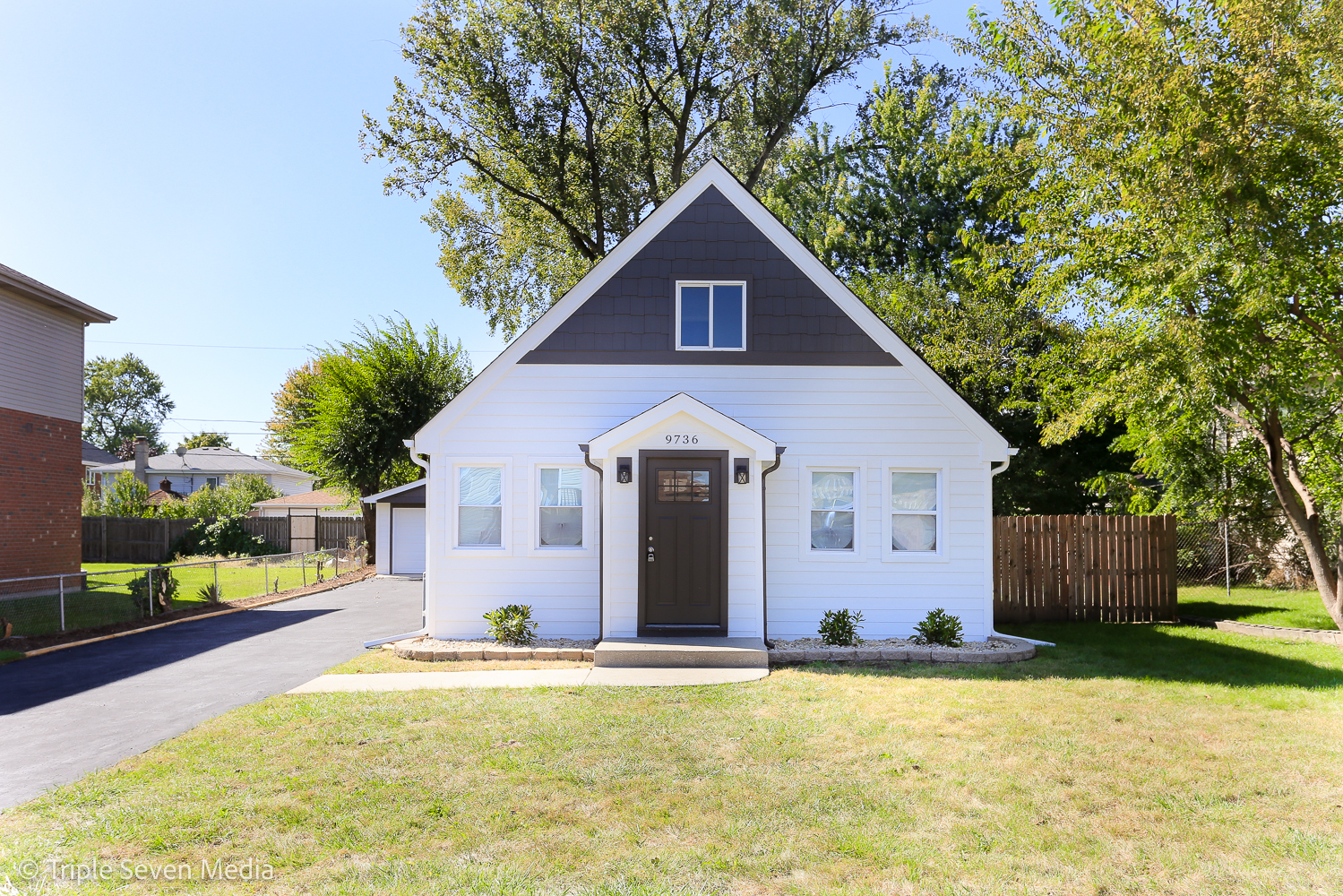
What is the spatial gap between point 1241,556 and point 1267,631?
7.32 meters

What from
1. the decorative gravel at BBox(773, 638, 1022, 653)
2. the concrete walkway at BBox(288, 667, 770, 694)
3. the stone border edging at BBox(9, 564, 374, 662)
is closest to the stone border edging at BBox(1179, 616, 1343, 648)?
the decorative gravel at BBox(773, 638, 1022, 653)

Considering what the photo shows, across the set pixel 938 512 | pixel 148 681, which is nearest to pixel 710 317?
pixel 938 512

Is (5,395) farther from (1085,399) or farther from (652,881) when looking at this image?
(1085,399)

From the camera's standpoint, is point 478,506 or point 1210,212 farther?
point 478,506

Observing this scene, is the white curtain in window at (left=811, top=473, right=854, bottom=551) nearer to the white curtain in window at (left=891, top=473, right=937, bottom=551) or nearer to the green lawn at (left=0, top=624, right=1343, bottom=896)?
the white curtain in window at (left=891, top=473, right=937, bottom=551)

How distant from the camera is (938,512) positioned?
11477mm

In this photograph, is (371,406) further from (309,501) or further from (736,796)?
(736,796)

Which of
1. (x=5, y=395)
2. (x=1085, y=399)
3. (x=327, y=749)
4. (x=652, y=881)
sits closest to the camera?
(x=652, y=881)

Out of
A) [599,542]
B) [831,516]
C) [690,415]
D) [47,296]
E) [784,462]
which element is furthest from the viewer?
[47,296]

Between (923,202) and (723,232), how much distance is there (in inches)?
582

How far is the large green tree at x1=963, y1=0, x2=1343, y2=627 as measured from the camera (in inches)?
408

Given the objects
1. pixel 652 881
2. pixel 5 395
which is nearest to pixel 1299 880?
pixel 652 881

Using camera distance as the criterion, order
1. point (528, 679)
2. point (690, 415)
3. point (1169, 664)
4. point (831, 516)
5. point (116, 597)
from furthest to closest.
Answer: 1. point (116, 597)
2. point (831, 516)
3. point (690, 415)
4. point (1169, 664)
5. point (528, 679)

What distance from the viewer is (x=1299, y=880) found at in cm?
422
